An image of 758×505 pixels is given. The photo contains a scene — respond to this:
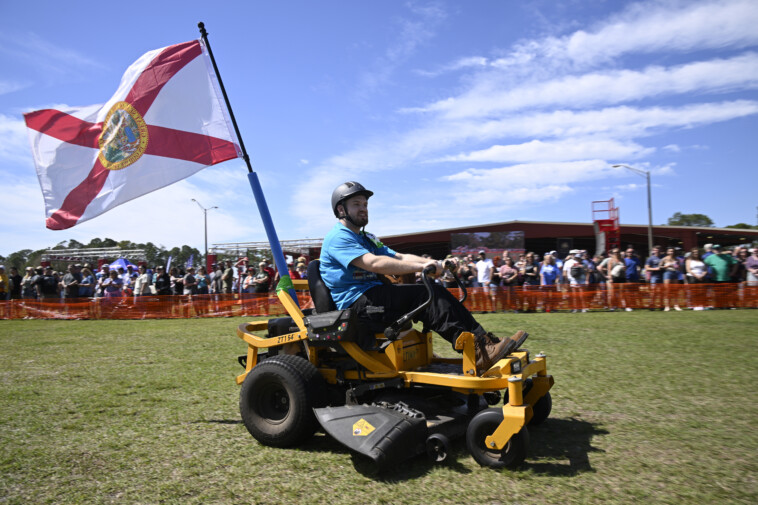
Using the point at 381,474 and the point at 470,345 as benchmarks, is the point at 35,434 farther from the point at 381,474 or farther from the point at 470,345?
the point at 470,345

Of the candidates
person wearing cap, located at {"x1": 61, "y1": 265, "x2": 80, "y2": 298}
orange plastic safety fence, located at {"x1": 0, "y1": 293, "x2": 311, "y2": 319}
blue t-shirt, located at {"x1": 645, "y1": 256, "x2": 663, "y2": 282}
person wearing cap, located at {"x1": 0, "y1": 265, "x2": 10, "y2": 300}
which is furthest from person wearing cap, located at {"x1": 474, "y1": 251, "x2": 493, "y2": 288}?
person wearing cap, located at {"x1": 0, "y1": 265, "x2": 10, "y2": 300}

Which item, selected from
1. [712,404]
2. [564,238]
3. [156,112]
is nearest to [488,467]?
[712,404]

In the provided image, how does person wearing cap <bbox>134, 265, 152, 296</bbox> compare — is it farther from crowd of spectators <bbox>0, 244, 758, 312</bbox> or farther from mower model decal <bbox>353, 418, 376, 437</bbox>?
Answer: mower model decal <bbox>353, 418, 376, 437</bbox>

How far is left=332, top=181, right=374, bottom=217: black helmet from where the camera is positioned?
4.36 metres


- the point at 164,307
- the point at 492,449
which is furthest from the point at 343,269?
the point at 164,307

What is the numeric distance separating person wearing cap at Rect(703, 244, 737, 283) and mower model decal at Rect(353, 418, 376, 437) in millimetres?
13513

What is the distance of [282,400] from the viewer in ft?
14.1

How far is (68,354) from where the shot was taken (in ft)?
28.5

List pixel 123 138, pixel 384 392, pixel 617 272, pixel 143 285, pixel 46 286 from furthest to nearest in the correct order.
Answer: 1. pixel 143 285
2. pixel 46 286
3. pixel 617 272
4. pixel 123 138
5. pixel 384 392

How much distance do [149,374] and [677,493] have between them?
20.7ft

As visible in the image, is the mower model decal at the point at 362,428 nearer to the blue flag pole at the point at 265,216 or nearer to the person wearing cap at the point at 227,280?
the blue flag pole at the point at 265,216

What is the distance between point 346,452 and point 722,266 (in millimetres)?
13453

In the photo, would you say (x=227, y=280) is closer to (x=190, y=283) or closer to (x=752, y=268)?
(x=190, y=283)

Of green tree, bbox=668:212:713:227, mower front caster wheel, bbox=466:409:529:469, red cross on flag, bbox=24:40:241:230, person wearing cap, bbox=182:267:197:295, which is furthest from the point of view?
green tree, bbox=668:212:713:227
